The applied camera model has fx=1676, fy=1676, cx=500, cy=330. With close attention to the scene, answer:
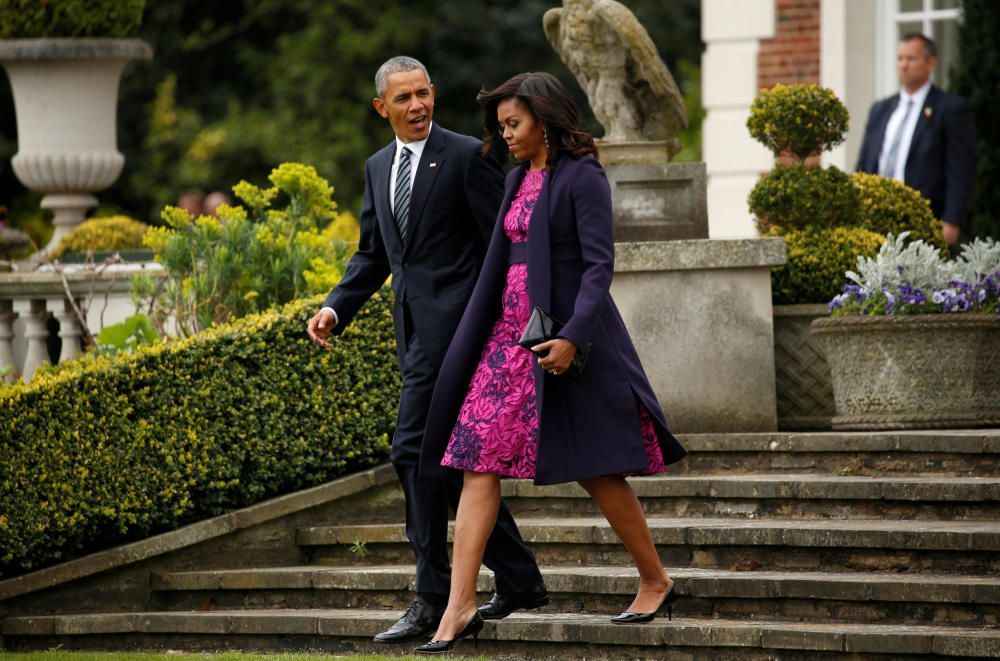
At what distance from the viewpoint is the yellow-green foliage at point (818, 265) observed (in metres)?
8.22

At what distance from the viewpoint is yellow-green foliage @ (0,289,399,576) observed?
23.5 feet

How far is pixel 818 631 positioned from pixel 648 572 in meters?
0.61

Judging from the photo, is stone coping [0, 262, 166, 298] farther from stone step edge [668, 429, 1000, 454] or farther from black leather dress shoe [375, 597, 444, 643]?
black leather dress shoe [375, 597, 444, 643]

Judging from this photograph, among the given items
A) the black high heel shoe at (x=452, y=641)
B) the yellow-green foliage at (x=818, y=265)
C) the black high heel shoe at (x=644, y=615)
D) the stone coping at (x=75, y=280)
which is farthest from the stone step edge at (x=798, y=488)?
the stone coping at (x=75, y=280)

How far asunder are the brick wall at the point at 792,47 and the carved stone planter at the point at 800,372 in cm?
465

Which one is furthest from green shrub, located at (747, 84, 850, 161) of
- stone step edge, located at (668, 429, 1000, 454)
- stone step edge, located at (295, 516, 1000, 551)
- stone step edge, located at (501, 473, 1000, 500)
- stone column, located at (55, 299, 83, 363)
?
stone column, located at (55, 299, 83, 363)

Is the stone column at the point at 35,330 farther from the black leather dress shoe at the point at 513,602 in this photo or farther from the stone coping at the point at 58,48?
the black leather dress shoe at the point at 513,602

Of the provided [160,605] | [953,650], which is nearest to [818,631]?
[953,650]

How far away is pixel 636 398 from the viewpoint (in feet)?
18.4

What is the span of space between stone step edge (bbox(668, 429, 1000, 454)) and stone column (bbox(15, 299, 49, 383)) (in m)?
3.81

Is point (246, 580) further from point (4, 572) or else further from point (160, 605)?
point (4, 572)

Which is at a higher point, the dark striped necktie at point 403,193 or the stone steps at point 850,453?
the dark striped necktie at point 403,193

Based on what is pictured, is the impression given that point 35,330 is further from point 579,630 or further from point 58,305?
point 579,630

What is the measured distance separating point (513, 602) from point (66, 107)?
6398 millimetres
